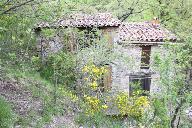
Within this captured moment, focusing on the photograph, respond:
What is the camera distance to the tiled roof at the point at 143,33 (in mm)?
23406

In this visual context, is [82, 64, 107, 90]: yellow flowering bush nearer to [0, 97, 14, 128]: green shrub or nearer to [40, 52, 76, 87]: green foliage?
[40, 52, 76, 87]: green foliage

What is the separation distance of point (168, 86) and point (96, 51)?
8456mm

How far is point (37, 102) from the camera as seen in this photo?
12.9 m

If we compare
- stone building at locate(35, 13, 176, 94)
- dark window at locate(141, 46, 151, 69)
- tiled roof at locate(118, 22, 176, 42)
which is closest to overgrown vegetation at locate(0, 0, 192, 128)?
stone building at locate(35, 13, 176, 94)

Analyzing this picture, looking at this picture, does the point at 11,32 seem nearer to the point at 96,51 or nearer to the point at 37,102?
the point at 37,102

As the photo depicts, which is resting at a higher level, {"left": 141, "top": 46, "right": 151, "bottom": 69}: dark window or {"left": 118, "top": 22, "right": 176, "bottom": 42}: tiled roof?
{"left": 118, "top": 22, "right": 176, "bottom": 42}: tiled roof

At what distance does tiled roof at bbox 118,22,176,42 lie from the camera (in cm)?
2341

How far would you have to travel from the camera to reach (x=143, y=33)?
24.1 m

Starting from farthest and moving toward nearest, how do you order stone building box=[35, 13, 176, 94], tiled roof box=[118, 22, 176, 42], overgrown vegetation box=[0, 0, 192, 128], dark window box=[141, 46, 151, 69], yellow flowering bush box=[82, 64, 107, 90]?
dark window box=[141, 46, 151, 69] → tiled roof box=[118, 22, 176, 42] → stone building box=[35, 13, 176, 94] → yellow flowering bush box=[82, 64, 107, 90] → overgrown vegetation box=[0, 0, 192, 128]

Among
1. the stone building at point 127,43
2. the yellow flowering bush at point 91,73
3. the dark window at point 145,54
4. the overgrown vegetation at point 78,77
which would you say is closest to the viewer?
the overgrown vegetation at point 78,77

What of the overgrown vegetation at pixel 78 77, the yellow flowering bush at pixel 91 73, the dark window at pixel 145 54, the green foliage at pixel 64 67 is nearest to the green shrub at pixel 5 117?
the overgrown vegetation at pixel 78 77

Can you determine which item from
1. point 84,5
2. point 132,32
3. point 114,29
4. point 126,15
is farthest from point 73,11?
point 126,15

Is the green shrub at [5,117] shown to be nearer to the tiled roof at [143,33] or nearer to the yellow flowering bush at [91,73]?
the yellow flowering bush at [91,73]

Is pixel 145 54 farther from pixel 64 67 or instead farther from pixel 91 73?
pixel 64 67
